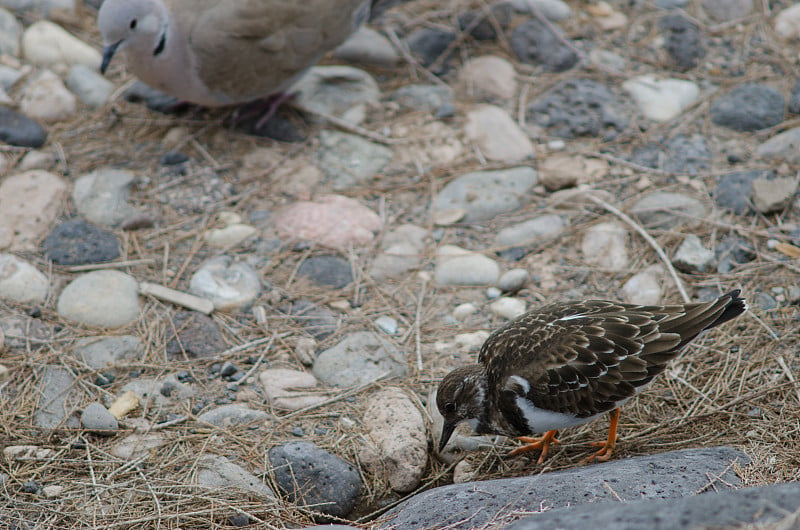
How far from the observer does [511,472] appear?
3244 millimetres

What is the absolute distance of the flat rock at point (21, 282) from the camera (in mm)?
3871

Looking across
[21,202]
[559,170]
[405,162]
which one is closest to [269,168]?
[405,162]

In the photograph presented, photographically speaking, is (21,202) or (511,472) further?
(21,202)

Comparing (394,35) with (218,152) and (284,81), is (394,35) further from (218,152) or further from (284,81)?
(218,152)

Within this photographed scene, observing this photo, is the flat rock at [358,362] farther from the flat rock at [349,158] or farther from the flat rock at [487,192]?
the flat rock at [349,158]

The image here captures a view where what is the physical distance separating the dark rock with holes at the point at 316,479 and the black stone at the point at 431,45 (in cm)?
341

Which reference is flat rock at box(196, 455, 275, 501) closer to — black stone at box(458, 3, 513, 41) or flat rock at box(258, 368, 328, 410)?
flat rock at box(258, 368, 328, 410)

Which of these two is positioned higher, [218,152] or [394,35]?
[394,35]

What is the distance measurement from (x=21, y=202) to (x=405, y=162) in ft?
7.59

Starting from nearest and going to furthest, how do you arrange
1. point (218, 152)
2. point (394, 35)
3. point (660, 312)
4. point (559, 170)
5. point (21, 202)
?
1. point (660, 312)
2. point (21, 202)
3. point (559, 170)
4. point (218, 152)
5. point (394, 35)

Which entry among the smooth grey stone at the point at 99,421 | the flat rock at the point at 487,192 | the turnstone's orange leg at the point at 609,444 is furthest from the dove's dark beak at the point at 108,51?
the turnstone's orange leg at the point at 609,444

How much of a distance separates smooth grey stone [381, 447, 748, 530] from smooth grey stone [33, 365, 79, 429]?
1.55 metres

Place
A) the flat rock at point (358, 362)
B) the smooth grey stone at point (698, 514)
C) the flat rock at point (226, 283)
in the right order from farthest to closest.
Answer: the flat rock at point (226, 283), the flat rock at point (358, 362), the smooth grey stone at point (698, 514)

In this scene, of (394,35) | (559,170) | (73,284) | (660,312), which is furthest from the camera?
(394,35)
